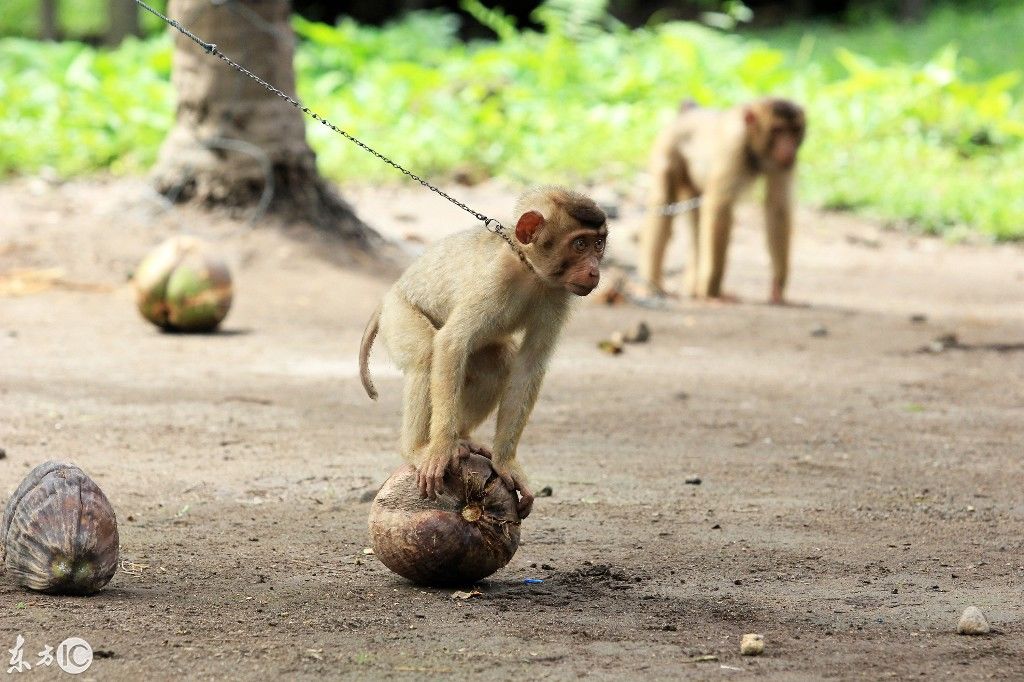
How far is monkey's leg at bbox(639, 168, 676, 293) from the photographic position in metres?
12.9

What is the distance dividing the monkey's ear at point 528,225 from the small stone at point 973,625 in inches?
74.7

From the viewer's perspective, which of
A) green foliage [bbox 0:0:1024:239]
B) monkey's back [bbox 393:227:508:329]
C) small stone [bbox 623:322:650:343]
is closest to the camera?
monkey's back [bbox 393:227:508:329]

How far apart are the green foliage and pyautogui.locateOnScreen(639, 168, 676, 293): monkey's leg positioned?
3015 millimetres

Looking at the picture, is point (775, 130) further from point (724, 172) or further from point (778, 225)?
point (778, 225)

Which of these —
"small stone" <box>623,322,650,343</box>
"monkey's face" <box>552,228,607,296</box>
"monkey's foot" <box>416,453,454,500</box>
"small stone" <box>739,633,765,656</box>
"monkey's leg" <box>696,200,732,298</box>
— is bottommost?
"small stone" <box>623,322,650,343</box>

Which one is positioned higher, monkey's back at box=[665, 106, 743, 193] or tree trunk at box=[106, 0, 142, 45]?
monkey's back at box=[665, 106, 743, 193]

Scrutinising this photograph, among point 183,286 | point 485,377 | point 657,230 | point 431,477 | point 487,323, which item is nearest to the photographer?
point 431,477

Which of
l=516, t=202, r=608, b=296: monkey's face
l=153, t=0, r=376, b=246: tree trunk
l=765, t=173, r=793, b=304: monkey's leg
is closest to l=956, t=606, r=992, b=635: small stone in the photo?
l=516, t=202, r=608, b=296: monkey's face

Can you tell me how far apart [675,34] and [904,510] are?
53.3ft

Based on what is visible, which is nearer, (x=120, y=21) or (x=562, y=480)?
(x=562, y=480)

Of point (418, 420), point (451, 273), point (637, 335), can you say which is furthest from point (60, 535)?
point (637, 335)

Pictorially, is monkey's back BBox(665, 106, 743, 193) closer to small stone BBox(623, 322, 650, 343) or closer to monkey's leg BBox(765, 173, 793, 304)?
monkey's leg BBox(765, 173, 793, 304)

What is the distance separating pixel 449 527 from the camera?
465 centimetres

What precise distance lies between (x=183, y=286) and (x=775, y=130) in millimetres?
5460
